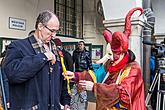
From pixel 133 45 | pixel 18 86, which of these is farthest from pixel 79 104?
pixel 18 86

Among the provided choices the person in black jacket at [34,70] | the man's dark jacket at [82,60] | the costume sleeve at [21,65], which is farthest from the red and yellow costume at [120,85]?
the man's dark jacket at [82,60]

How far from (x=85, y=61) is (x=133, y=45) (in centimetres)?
256

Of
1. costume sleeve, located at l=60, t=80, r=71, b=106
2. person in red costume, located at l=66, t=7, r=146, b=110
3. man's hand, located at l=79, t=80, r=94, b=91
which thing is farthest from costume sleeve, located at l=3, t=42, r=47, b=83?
man's hand, located at l=79, t=80, r=94, b=91

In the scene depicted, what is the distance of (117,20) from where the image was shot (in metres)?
3.45

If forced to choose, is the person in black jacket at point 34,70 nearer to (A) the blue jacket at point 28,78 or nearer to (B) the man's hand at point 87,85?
(A) the blue jacket at point 28,78

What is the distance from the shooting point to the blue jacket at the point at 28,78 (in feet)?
5.41

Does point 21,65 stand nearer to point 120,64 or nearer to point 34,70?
point 34,70

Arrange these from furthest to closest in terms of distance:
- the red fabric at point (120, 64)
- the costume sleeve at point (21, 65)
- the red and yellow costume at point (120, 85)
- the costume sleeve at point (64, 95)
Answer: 1. the red fabric at point (120, 64)
2. the red and yellow costume at point (120, 85)
3. the costume sleeve at point (64, 95)
4. the costume sleeve at point (21, 65)

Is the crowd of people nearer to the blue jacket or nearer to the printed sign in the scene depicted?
the blue jacket

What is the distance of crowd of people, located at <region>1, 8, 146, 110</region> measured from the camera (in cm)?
168

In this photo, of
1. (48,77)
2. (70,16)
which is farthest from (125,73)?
(70,16)

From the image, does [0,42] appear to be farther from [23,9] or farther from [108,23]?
[108,23]

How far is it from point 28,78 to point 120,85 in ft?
2.83

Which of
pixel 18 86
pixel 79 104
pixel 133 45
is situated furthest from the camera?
pixel 79 104
